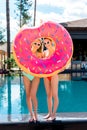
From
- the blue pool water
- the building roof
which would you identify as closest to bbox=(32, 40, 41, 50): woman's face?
the blue pool water

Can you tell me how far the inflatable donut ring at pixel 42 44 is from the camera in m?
3.73

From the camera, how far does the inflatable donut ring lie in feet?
12.2

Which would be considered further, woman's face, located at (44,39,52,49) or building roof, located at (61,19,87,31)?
building roof, located at (61,19,87,31)

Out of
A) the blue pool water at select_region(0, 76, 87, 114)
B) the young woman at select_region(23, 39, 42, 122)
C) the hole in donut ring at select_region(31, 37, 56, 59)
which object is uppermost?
the hole in donut ring at select_region(31, 37, 56, 59)

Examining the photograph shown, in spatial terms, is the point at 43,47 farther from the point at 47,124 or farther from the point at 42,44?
the point at 47,124

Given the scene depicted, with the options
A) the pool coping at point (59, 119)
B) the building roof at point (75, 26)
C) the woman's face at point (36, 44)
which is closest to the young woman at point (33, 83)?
the woman's face at point (36, 44)

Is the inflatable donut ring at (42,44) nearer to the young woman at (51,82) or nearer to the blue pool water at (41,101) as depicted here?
the young woman at (51,82)

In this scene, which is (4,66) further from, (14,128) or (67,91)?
(14,128)

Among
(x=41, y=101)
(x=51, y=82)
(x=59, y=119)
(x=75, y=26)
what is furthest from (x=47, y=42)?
(x=75, y=26)

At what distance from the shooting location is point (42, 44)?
383 centimetres

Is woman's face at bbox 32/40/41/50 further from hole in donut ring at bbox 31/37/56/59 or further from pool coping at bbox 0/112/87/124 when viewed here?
pool coping at bbox 0/112/87/124

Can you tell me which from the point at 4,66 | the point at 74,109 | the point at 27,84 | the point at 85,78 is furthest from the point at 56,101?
the point at 4,66

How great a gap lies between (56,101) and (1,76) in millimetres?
13326

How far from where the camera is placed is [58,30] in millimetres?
3781
